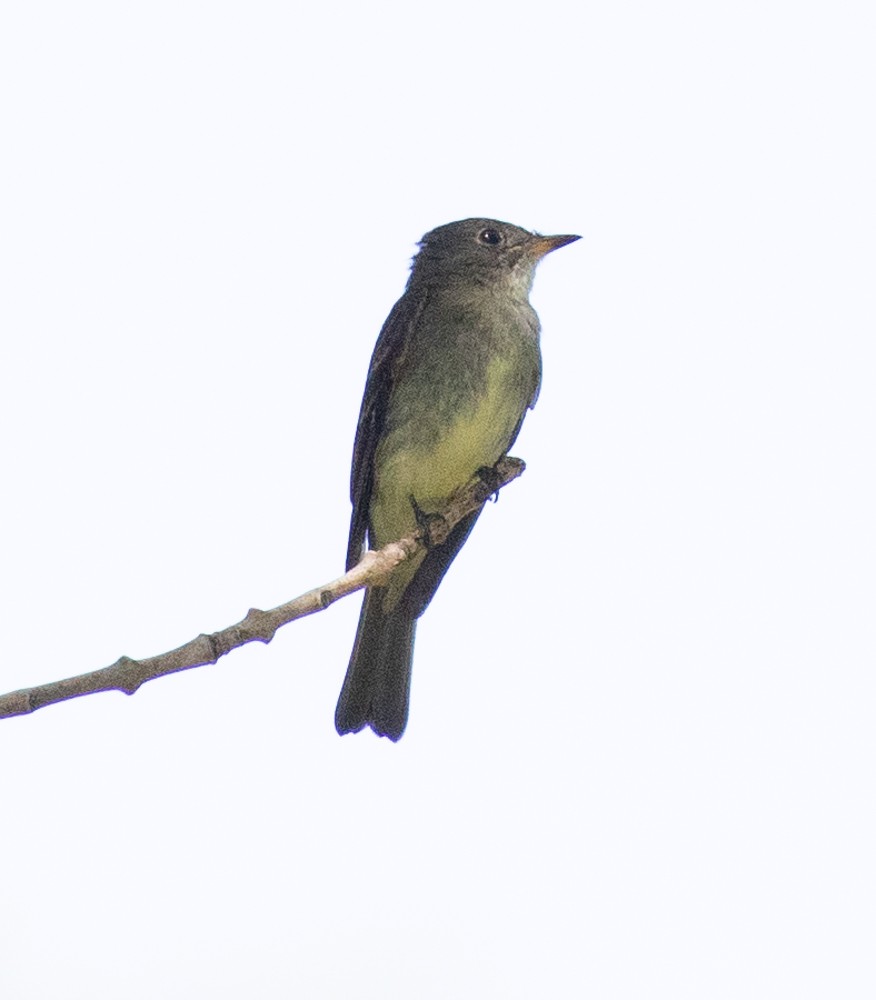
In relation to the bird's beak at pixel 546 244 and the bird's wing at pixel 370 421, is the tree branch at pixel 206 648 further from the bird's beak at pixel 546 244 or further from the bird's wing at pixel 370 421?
the bird's beak at pixel 546 244

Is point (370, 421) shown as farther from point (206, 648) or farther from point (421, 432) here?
point (206, 648)

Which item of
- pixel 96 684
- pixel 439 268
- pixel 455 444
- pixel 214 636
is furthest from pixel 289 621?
pixel 439 268

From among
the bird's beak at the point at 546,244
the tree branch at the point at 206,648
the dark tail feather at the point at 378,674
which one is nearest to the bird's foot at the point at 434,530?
the dark tail feather at the point at 378,674

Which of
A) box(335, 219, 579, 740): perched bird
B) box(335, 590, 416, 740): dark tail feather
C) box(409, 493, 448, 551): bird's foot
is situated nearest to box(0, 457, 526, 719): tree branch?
box(409, 493, 448, 551): bird's foot

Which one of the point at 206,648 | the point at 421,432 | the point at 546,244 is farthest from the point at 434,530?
the point at 206,648

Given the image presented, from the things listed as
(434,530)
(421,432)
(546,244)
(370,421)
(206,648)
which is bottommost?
(206,648)

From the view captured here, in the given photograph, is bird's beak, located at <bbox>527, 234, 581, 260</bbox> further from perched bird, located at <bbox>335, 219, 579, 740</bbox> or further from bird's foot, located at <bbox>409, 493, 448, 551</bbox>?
bird's foot, located at <bbox>409, 493, 448, 551</bbox>

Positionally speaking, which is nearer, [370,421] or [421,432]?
[421,432]
